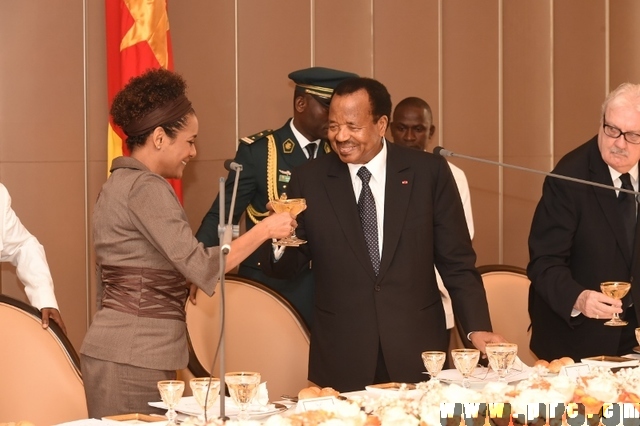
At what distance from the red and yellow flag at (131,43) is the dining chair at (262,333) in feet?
2.89

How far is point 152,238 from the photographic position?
3.00m

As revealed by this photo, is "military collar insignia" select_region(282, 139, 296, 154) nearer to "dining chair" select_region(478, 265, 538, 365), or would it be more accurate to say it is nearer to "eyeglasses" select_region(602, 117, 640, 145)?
"dining chair" select_region(478, 265, 538, 365)

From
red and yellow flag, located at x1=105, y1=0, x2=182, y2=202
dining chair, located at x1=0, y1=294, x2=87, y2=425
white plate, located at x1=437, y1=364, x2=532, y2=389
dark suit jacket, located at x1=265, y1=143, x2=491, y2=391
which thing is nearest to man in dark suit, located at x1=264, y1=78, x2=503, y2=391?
dark suit jacket, located at x1=265, y1=143, x2=491, y2=391

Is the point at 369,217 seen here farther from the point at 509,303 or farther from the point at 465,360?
the point at 509,303

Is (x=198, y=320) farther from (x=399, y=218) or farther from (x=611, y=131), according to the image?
(x=611, y=131)

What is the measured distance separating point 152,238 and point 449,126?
3.62 meters

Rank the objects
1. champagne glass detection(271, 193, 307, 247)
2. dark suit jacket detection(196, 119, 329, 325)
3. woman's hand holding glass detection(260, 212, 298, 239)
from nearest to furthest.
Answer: woman's hand holding glass detection(260, 212, 298, 239) → champagne glass detection(271, 193, 307, 247) → dark suit jacket detection(196, 119, 329, 325)

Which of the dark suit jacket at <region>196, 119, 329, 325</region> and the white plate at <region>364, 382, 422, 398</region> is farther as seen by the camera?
the dark suit jacket at <region>196, 119, 329, 325</region>

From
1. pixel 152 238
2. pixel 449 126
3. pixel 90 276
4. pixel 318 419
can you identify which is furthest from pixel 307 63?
pixel 318 419

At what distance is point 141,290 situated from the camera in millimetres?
3082

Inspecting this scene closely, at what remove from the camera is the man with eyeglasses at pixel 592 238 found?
141 inches

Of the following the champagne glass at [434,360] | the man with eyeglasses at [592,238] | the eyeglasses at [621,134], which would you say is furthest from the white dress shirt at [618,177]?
the champagne glass at [434,360]

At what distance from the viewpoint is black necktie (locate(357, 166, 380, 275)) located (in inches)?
139

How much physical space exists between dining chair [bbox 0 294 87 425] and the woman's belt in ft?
1.65
